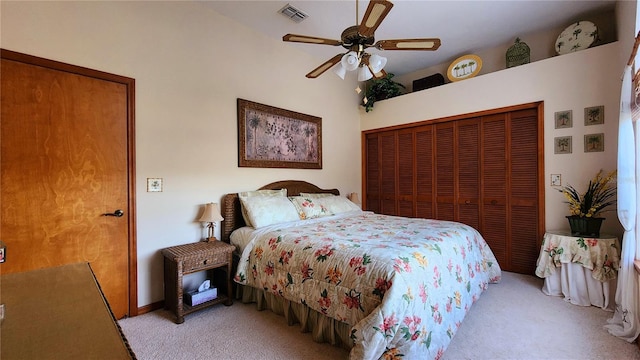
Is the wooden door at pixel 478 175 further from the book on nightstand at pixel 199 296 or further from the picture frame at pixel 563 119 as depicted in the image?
the book on nightstand at pixel 199 296

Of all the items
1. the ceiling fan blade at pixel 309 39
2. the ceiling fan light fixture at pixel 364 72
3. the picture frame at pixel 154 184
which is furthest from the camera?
the picture frame at pixel 154 184

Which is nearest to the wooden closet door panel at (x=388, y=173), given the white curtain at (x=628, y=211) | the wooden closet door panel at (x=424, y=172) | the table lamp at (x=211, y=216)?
the wooden closet door panel at (x=424, y=172)

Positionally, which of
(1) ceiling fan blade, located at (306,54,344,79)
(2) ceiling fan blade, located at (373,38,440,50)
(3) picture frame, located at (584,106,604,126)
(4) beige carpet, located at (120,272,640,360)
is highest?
(2) ceiling fan blade, located at (373,38,440,50)

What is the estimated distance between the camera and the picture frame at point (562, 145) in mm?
3014

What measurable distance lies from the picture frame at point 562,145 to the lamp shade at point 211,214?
373 cm

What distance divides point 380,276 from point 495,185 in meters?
2.75

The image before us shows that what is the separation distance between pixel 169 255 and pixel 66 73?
1626 millimetres

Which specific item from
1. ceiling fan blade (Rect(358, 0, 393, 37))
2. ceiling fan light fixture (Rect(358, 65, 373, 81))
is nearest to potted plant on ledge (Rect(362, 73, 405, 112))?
ceiling fan light fixture (Rect(358, 65, 373, 81))

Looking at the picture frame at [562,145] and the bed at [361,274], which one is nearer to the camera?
the bed at [361,274]

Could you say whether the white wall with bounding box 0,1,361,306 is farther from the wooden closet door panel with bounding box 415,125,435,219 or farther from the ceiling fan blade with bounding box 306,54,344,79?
the wooden closet door panel with bounding box 415,125,435,219

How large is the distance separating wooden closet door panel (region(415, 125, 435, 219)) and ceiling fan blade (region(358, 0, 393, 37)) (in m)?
2.46

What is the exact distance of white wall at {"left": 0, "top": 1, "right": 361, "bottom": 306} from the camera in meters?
2.10

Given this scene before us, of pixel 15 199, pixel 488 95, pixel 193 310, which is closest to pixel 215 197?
pixel 193 310

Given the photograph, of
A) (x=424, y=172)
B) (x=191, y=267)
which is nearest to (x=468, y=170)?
(x=424, y=172)
